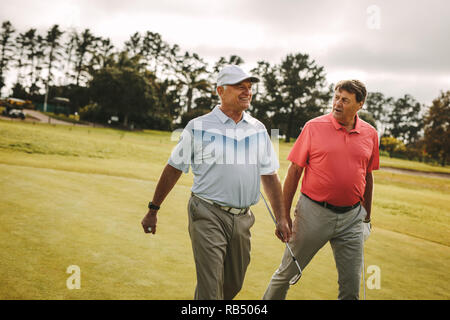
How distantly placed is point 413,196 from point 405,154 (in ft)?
100

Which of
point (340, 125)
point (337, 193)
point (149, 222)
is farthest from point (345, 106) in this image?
point (149, 222)

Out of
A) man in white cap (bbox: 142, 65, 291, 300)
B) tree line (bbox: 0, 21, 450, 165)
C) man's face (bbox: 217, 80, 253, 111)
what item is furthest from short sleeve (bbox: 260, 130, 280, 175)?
tree line (bbox: 0, 21, 450, 165)

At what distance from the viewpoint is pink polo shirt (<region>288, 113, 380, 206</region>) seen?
10.3ft

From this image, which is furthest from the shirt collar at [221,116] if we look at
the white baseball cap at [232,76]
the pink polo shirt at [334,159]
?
the pink polo shirt at [334,159]

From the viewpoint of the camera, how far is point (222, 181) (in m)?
2.72

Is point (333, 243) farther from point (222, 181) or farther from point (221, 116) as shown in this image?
point (221, 116)

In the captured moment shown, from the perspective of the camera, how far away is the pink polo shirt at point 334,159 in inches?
123

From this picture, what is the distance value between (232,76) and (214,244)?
1.24m

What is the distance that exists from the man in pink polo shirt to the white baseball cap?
2.67 feet

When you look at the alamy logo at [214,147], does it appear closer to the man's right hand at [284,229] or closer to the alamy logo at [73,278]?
the man's right hand at [284,229]

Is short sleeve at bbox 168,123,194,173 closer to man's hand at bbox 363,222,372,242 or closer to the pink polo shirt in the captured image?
the pink polo shirt

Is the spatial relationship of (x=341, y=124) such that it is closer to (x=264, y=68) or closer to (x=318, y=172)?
(x=318, y=172)

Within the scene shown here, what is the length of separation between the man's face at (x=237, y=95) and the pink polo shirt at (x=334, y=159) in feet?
2.36
